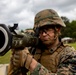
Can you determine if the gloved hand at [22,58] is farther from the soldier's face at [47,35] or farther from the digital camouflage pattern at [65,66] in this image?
the soldier's face at [47,35]

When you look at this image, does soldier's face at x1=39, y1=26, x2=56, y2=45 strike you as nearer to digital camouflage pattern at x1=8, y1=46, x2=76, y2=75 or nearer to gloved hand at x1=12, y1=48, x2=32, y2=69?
digital camouflage pattern at x1=8, y1=46, x2=76, y2=75

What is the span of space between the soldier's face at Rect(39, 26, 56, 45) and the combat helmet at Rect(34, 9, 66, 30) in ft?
0.23

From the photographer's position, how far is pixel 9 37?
2.92 meters

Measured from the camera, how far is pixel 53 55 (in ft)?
13.1

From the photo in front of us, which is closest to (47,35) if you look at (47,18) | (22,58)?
(47,18)

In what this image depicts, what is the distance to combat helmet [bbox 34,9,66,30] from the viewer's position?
384cm

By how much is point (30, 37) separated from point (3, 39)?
0.66 metres

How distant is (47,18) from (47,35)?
0.95 ft

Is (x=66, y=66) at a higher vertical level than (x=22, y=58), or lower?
lower

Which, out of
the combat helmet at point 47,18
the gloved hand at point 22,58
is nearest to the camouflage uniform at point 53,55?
the combat helmet at point 47,18

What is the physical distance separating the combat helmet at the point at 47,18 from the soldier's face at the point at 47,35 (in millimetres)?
71

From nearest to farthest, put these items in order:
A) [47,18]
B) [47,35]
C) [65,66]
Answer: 1. [65,66]
2. [47,35]
3. [47,18]

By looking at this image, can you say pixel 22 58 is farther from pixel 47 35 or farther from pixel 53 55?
pixel 53 55

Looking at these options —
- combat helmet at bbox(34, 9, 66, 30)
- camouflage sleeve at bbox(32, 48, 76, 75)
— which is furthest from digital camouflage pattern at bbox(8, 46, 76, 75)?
combat helmet at bbox(34, 9, 66, 30)
